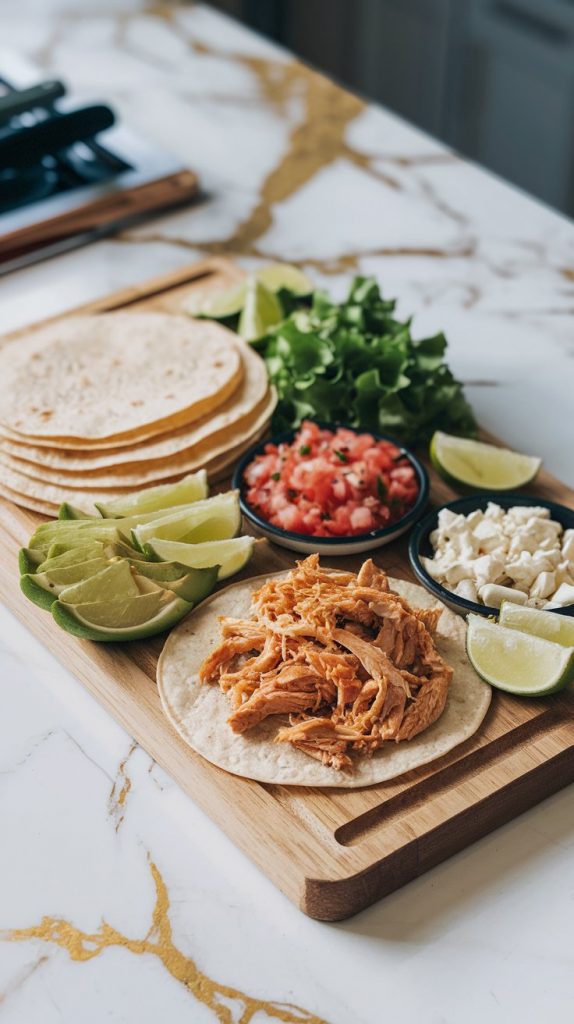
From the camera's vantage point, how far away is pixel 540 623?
7.24 ft

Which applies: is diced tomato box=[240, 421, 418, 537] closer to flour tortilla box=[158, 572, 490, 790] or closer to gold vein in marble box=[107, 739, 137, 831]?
flour tortilla box=[158, 572, 490, 790]

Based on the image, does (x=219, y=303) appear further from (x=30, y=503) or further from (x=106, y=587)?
(x=106, y=587)

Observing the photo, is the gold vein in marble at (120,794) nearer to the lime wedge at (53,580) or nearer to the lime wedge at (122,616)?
the lime wedge at (122,616)

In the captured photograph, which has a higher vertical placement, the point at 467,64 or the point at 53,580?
the point at 53,580

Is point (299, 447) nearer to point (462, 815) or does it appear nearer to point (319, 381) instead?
point (319, 381)

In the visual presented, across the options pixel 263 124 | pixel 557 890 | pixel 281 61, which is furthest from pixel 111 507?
pixel 281 61

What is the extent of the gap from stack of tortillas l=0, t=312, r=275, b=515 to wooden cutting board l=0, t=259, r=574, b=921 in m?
0.53

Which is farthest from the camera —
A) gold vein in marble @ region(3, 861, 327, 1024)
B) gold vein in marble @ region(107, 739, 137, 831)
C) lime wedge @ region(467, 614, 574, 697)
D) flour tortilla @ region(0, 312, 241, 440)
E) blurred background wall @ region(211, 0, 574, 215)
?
blurred background wall @ region(211, 0, 574, 215)

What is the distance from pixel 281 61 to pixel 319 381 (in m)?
2.40

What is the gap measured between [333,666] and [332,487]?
0.57 m

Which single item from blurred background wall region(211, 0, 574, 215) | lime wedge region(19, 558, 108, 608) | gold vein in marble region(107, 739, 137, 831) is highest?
lime wedge region(19, 558, 108, 608)

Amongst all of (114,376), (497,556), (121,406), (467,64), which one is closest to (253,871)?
(497,556)

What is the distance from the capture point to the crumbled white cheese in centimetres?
230

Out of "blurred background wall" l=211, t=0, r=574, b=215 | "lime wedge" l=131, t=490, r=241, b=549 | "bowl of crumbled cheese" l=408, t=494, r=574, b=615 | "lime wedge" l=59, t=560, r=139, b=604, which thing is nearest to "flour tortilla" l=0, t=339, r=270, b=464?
"lime wedge" l=131, t=490, r=241, b=549
